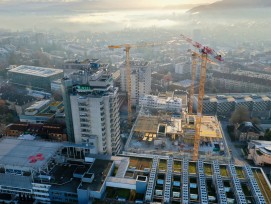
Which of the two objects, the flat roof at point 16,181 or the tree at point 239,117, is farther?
the tree at point 239,117

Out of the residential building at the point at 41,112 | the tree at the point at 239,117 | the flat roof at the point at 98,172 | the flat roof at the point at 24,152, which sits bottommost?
the tree at the point at 239,117

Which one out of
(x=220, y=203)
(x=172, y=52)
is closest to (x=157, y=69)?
(x=172, y=52)

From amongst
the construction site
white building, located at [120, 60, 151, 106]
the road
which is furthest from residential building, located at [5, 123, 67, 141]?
the road

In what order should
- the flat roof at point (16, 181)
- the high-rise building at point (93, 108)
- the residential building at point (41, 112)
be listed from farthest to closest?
the residential building at point (41, 112)
the high-rise building at point (93, 108)
the flat roof at point (16, 181)

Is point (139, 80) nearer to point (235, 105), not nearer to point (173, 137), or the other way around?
point (173, 137)

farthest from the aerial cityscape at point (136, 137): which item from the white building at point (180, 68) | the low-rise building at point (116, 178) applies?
the white building at point (180, 68)

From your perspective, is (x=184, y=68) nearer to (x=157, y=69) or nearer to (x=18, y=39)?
(x=157, y=69)

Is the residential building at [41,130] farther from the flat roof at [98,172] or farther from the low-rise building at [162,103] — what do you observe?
the low-rise building at [162,103]
